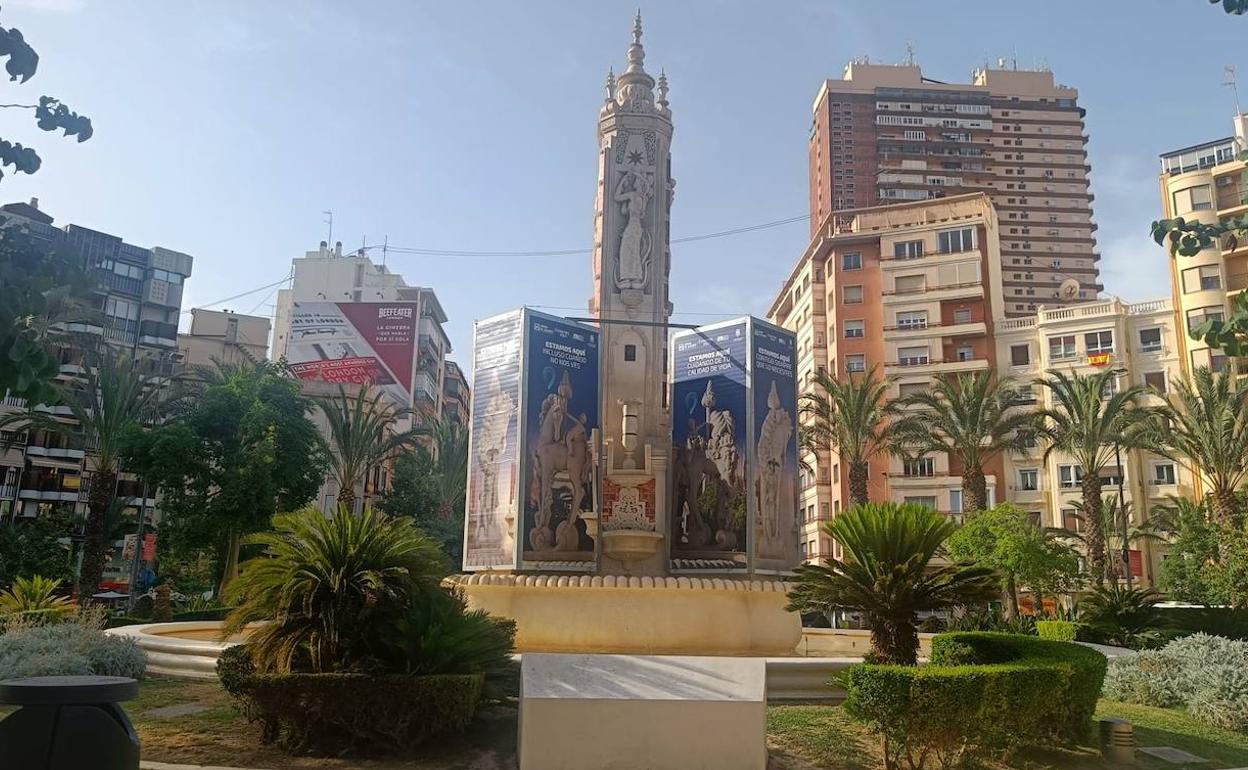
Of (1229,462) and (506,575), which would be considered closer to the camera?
(506,575)

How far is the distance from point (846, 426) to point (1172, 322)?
90.6ft

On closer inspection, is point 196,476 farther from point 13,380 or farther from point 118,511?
point 13,380

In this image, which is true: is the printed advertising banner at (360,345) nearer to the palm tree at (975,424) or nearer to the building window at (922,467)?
the building window at (922,467)

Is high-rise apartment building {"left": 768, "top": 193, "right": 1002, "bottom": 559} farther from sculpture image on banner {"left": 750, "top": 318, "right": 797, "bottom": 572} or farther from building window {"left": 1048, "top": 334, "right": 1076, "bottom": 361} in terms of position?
sculpture image on banner {"left": 750, "top": 318, "right": 797, "bottom": 572}

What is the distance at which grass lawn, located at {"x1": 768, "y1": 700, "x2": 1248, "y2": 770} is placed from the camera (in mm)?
10852

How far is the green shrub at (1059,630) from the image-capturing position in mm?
29281

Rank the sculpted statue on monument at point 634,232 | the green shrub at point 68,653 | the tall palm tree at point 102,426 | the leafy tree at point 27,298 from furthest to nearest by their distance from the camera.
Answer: the tall palm tree at point 102,426, the sculpted statue on monument at point 634,232, the green shrub at point 68,653, the leafy tree at point 27,298

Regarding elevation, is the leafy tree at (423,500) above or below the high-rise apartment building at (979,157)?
below

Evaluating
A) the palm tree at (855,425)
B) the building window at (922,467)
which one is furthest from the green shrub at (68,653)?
the building window at (922,467)

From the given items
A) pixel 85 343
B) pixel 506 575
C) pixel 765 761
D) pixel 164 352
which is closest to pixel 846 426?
pixel 506 575

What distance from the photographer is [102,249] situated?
67.2m

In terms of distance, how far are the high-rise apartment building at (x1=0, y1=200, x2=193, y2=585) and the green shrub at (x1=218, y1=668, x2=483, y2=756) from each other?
179ft

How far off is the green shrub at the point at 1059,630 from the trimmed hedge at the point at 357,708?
23632mm

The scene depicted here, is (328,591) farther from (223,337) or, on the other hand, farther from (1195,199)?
(223,337)
